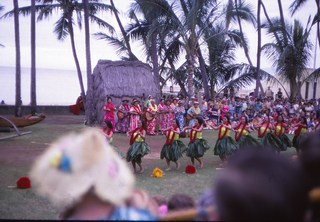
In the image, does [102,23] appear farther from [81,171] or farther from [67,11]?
[81,171]

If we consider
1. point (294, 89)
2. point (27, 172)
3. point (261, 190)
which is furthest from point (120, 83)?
point (261, 190)

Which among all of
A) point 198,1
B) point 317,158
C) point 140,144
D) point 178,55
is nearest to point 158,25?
point 198,1

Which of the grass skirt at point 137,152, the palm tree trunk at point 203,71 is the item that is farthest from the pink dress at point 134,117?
the grass skirt at point 137,152

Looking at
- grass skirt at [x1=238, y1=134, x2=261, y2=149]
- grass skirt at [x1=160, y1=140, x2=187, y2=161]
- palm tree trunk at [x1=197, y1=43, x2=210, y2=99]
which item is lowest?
grass skirt at [x1=160, y1=140, x2=187, y2=161]

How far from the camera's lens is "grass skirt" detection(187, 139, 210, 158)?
8.80 m

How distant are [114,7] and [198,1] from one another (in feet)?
27.2

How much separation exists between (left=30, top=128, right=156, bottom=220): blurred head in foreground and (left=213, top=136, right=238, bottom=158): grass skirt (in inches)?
309

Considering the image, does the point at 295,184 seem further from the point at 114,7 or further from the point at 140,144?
the point at 114,7

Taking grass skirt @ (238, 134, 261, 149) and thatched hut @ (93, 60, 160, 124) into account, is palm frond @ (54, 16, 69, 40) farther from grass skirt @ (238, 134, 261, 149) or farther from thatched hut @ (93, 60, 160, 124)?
grass skirt @ (238, 134, 261, 149)

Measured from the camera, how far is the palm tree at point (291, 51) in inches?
727

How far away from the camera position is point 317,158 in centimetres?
145

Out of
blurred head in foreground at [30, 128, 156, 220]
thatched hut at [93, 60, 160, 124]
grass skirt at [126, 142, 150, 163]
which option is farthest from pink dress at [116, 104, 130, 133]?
blurred head in foreground at [30, 128, 156, 220]

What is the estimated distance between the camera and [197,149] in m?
8.81

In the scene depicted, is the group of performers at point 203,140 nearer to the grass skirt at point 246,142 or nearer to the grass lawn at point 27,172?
the grass skirt at point 246,142
